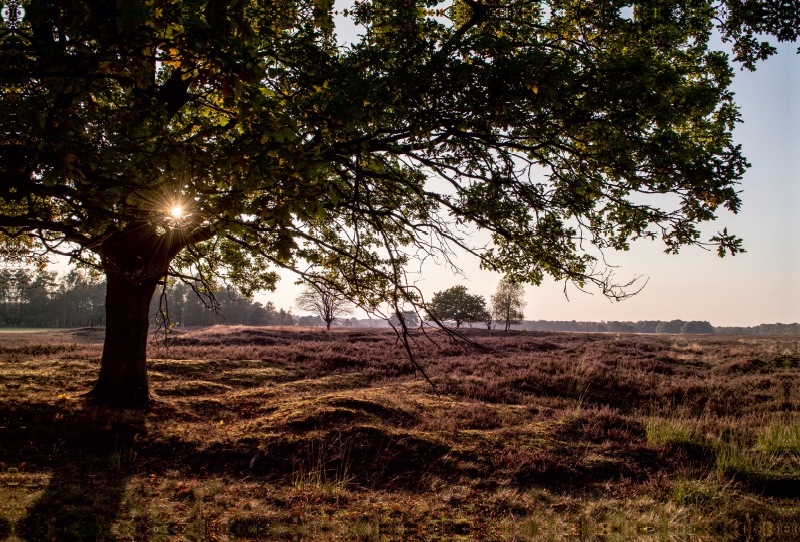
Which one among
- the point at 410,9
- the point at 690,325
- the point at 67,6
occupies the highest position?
the point at 410,9

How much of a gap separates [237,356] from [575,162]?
1863 centimetres

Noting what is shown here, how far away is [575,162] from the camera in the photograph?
7.47 metres

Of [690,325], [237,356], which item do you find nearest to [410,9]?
[237,356]

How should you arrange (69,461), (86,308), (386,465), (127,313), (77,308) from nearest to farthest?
(69,461)
(386,465)
(127,313)
(77,308)
(86,308)

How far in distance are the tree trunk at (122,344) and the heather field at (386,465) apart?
1.95ft

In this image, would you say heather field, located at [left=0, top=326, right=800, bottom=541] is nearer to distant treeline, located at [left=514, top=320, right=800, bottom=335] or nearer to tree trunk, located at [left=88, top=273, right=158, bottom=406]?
tree trunk, located at [left=88, top=273, right=158, bottom=406]

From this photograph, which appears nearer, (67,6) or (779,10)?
(67,6)

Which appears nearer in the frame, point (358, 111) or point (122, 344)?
point (358, 111)

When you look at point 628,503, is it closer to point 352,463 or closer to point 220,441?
point 352,463

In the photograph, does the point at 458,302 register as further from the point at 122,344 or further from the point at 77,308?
the point at 77,308

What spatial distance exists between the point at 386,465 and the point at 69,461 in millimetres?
5143

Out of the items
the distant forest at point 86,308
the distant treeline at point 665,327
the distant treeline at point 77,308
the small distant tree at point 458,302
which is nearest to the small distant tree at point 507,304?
the small distant tree at point 458,302

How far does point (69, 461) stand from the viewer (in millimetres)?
6582

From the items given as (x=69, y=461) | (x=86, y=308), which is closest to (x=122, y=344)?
(x=69, y=461)
